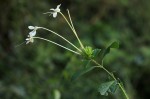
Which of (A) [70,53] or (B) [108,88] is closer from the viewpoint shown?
(B) [108,88]

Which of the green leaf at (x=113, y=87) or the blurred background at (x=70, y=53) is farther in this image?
the blurred background at (x=70, y=53)

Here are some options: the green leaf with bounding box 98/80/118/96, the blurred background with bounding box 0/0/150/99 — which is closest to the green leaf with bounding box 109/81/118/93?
the green leaf with bounding box 98/80/118/96

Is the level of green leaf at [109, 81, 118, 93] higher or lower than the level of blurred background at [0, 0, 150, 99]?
lower

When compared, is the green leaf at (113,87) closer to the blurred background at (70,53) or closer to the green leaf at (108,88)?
the green leaf at (108,88)

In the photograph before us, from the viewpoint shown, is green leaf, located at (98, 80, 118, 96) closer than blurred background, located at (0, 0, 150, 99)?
Yes

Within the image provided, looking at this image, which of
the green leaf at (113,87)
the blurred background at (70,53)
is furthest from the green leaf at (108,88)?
the blurred background at (70,53)

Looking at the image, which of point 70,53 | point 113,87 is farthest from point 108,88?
point 70,53

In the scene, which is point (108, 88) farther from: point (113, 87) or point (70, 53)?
point (70, 53)

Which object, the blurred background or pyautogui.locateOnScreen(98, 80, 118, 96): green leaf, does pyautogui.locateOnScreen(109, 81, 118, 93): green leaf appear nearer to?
pyautogui.locateOnScreen(98, 80, 118, 96): green leaf
